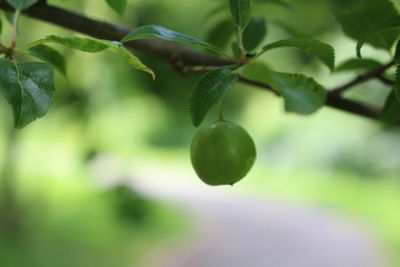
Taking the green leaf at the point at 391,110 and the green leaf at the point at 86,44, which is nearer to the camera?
the green leaf at the point at 86,44

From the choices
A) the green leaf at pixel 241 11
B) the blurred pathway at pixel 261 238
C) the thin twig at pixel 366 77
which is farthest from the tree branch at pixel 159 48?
the blurred pathway at pixel 261 238

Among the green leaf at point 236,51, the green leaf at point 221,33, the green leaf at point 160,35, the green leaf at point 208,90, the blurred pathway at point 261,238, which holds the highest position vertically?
the green leaf at point 221,33

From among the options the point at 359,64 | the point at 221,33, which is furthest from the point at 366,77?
the point at 221,33

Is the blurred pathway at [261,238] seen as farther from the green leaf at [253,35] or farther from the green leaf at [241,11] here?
the green leaf at [241,11]

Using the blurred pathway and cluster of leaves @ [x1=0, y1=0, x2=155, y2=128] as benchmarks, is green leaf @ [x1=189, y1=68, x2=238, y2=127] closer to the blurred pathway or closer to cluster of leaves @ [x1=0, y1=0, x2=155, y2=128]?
cluster of leaves @ [x1=0, y1=0, x2=155, y2=128]

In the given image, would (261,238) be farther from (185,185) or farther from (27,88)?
(27,88)

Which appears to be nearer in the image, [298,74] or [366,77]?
[298,74]

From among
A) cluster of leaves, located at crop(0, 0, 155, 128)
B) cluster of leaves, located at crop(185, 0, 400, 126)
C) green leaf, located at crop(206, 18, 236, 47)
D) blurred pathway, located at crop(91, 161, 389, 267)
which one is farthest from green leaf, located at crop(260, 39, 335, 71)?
blurred pathway, located at crop(91, 161, 389, 267)

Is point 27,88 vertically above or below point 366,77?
below
